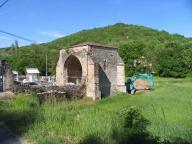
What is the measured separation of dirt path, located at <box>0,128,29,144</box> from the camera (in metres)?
10.1

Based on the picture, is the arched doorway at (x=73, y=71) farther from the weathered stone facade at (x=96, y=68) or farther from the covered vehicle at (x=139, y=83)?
the covered vehicle at (x=139, y=83)

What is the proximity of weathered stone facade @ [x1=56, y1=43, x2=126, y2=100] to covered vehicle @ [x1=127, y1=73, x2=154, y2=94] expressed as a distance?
A: 1817 millimetres

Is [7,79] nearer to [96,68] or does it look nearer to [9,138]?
[96,68]

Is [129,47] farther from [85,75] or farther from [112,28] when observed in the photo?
[85,75]

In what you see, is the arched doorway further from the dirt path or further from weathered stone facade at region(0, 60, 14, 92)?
the dirt path

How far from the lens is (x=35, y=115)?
14203mm

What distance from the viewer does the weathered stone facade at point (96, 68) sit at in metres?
30.1

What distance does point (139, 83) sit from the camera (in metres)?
38.4

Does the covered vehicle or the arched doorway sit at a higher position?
the arched doorway

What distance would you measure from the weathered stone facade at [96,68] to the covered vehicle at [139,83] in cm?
Answer: 182

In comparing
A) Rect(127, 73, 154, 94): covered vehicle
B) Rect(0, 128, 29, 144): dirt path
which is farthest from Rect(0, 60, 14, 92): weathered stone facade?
Rect(0, 128, 29, 144): dirt path

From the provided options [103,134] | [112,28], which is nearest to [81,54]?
[103,134]

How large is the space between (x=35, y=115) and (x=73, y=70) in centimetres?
2364

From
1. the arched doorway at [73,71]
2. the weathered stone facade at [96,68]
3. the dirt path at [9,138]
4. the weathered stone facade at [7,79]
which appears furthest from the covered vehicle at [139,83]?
the dirt path at [9,138]
